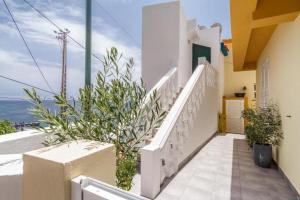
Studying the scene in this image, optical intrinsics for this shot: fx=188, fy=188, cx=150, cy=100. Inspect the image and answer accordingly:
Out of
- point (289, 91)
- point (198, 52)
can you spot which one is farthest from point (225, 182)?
point (198, 52)

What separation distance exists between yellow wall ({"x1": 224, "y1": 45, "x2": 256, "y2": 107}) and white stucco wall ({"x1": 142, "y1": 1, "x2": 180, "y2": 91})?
19.4 feet

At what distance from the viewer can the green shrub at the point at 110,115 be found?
1.61 metres

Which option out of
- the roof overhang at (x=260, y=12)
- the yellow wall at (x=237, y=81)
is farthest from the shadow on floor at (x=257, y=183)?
the yellow wall at (x=237, y=81)

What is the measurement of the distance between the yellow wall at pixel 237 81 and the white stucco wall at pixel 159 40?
5.91m

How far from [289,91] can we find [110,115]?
3404mm

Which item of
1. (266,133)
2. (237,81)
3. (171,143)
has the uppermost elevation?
(237,81)

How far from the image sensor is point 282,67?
3891 millimetres

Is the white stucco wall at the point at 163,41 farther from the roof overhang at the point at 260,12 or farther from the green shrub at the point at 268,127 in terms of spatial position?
the roof overhang at the point at 260,12

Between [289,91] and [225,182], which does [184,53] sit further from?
Result: [225,182]

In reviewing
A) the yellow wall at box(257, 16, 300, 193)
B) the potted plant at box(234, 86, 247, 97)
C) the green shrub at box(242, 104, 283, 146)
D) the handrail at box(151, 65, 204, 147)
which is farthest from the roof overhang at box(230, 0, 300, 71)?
the potted plant at box(234, 86, 247, 97)

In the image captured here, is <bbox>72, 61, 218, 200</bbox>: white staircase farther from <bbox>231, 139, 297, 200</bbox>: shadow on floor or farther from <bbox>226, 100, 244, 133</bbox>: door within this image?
<bbox>226, 100, 244, 133</bbox>: door

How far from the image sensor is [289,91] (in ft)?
11.2

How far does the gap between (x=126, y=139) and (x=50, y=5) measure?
698 centimetres

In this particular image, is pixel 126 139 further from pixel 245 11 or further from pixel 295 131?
pixel 295 131
